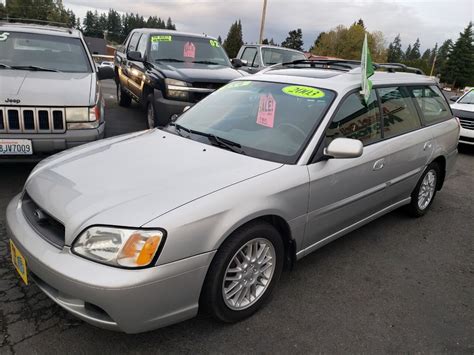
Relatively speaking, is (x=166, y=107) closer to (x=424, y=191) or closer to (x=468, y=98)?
(x=424, y=191)

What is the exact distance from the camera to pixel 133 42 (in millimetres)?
8672

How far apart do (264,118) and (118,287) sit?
1778 mm

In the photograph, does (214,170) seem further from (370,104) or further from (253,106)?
(370,104)

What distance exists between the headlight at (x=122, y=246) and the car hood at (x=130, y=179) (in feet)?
0.17

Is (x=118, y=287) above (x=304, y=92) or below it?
below

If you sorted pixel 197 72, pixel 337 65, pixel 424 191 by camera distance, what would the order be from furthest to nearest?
pixel 197 72 → pixel 424 191 → pixel 337 65

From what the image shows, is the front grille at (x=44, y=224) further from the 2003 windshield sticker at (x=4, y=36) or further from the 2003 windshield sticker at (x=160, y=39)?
the 2003 windshield sticker at (x=160, y=39)

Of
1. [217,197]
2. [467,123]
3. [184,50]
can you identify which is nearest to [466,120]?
[467,123]

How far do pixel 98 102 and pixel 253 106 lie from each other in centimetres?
235

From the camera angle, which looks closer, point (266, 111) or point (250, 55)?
point (266, 111)

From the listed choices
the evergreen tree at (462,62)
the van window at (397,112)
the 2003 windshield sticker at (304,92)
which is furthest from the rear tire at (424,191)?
the evergreen tree at (462,62)

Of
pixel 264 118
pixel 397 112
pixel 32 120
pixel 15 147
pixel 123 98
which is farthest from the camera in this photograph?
→ pixel 123 98

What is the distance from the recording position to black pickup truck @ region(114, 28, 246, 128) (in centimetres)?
640

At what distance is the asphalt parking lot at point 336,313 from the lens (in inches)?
91.9
